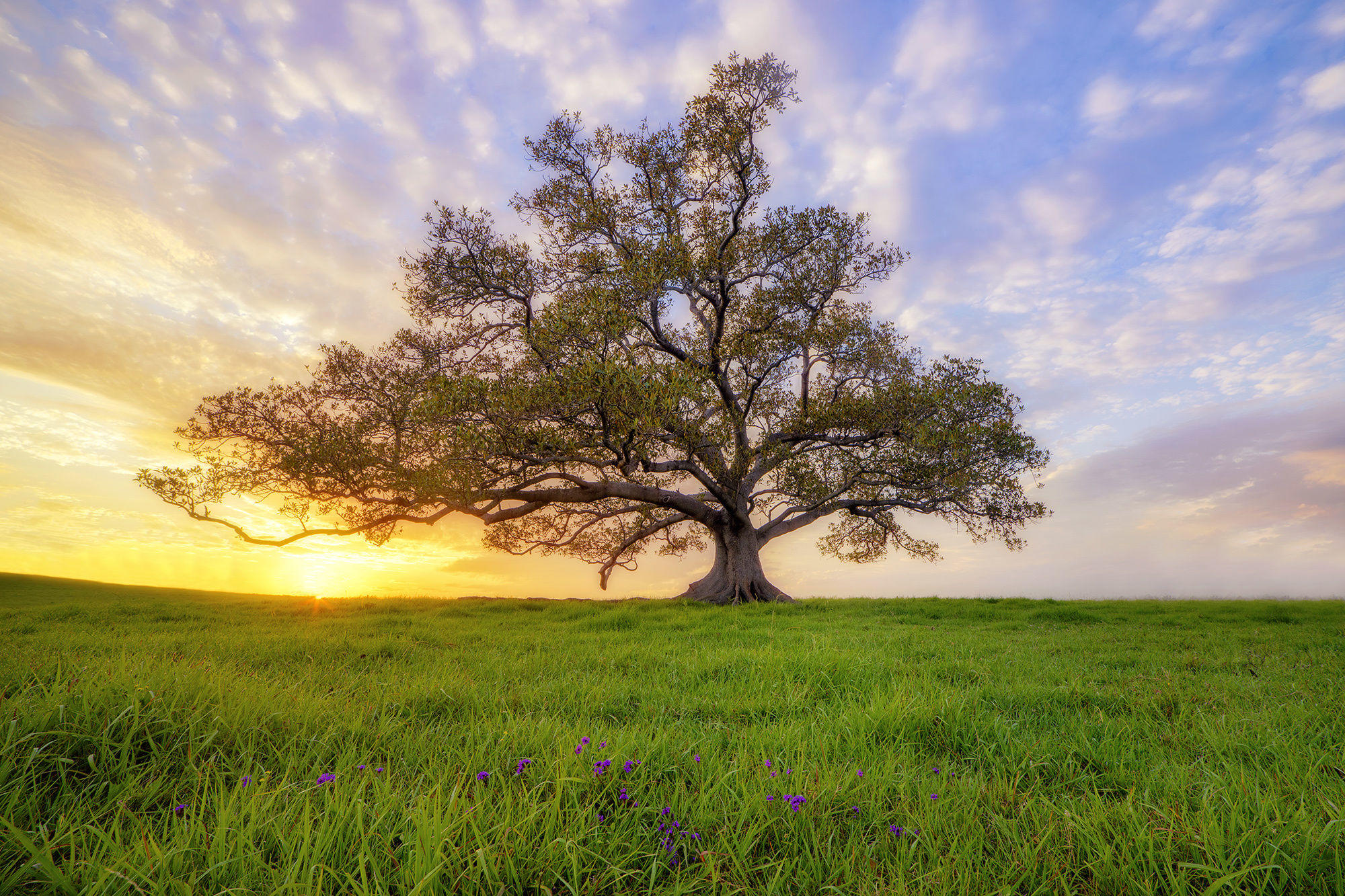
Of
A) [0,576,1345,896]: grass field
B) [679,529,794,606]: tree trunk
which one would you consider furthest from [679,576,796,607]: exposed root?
[0,576,1345,896]: grass field

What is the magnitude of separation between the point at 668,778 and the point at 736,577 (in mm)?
18141

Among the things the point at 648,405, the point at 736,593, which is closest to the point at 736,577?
the point at 736,593

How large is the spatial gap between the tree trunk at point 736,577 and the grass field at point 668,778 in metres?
13.8

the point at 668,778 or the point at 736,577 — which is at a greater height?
the point at 736,577

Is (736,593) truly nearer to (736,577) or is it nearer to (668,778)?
(736,577)

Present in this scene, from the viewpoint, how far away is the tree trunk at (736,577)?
21.1 meters

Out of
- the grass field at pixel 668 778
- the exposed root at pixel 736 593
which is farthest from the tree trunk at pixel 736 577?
the grass field at pixel 668 778

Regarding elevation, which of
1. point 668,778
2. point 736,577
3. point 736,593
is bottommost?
point 668,778

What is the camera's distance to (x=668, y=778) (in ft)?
11.7

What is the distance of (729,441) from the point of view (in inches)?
765

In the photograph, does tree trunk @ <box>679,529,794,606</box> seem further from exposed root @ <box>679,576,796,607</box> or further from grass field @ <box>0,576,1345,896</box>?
grass field @ <box>0,576,1345,896</box>

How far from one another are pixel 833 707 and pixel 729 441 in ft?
47.5

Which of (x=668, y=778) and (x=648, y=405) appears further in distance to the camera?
(x=648, y=405)

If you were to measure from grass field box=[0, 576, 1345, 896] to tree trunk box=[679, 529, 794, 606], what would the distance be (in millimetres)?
13822
